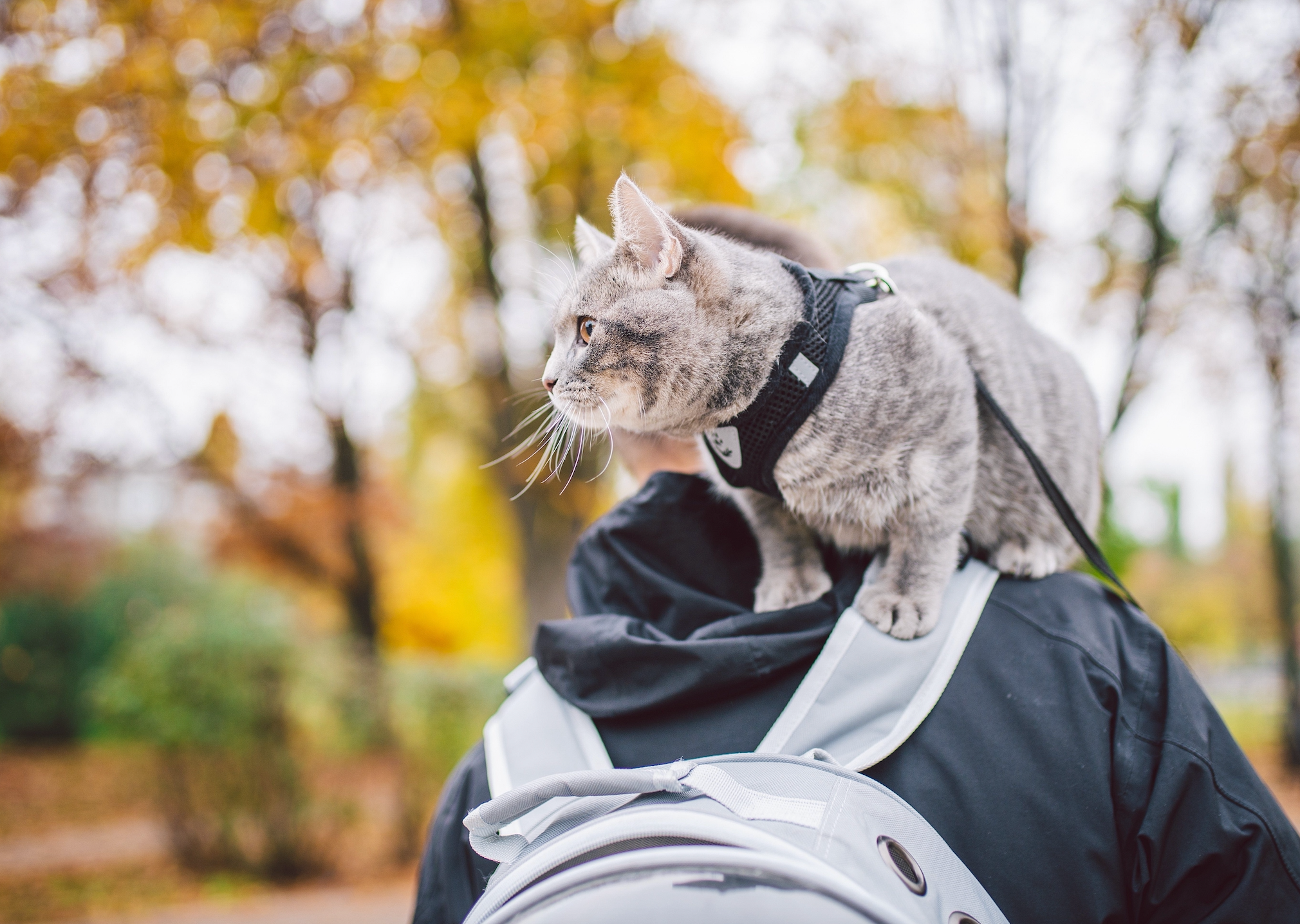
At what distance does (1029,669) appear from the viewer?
1.23 metres

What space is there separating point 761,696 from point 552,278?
126cm

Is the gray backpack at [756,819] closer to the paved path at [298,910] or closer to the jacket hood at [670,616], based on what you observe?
the jacket hood at [670,616]

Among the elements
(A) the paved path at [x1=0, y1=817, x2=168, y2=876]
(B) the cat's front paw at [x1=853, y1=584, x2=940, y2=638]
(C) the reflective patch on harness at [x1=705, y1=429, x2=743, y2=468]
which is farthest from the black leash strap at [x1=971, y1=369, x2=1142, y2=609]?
(A) the paved path at [x1=0, y1=817, x2=168, y2=876]

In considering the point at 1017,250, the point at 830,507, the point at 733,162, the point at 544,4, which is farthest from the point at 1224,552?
the point at 830,507

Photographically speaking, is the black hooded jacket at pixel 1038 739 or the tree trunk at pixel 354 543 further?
the tree trunk at pixel 354 543

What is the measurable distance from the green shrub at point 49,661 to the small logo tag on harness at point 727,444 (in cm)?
1459

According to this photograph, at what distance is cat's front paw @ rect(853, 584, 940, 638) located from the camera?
49.6 inches

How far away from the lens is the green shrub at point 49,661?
12703mm

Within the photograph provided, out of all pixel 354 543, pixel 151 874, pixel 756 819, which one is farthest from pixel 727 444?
pixel 354 543

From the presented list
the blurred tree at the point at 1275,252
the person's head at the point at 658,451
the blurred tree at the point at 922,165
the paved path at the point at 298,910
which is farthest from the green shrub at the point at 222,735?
the blurred tree at the point at 1275,252

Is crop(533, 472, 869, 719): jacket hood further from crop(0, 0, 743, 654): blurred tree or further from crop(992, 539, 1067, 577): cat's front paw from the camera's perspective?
crop(0, 0, 743, 654): blurred tree

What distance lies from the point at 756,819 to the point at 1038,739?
521mm

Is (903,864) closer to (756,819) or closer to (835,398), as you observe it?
(756,819)

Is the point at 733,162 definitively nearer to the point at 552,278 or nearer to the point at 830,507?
the point at 552,278
